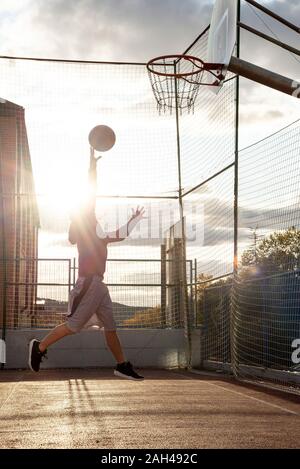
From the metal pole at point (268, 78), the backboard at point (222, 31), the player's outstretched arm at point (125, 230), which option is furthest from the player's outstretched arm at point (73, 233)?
the backboard at point (222, 31)

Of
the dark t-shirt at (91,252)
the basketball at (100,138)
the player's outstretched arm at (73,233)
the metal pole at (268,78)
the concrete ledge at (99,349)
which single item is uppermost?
the metal pole at (268,78)

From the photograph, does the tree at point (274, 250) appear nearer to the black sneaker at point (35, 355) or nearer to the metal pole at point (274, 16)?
the metal pole at point (274, 16)

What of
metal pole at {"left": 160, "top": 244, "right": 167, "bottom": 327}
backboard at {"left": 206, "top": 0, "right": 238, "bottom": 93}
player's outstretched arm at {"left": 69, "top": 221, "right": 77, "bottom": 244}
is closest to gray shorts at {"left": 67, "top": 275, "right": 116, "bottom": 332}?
player's outstretched arm at {"left": 69, "top": 221, "right": 77, "bottom": 244}

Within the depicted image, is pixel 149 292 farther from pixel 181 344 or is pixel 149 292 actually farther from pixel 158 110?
pixel 158 110

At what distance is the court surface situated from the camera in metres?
5.67

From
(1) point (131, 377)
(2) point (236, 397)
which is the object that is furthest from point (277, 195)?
(1) point (131, 377)

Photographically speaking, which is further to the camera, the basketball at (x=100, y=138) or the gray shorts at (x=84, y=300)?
the basketball at (x=100, y=138)

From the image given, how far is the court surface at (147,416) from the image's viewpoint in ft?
18.6

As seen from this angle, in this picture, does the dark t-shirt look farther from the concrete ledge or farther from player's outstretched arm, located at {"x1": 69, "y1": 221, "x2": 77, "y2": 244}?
the concrete ledge

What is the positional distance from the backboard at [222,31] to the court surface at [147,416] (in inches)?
152

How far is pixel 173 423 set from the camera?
261 inches

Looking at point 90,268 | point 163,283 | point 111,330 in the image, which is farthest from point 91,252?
point 163,283

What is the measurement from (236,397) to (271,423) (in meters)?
2.58

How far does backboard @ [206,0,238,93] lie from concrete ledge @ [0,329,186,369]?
25.8 ft
